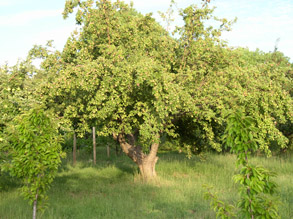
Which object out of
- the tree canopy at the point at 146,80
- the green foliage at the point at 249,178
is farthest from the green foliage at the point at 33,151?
the green foliage at the point at 249,178

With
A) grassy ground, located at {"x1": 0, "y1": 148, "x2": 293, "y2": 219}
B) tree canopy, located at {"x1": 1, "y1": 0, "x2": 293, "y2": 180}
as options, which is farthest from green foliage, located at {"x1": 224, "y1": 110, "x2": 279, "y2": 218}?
tree canopy, located at {"x1": 1, "y1": 0, "x2": 293, "y2": 180}

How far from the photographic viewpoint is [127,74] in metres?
11.3

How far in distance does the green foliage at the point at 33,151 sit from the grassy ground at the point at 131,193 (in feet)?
8.33

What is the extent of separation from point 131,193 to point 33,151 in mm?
6550

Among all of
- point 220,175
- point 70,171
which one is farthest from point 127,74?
point 70,171

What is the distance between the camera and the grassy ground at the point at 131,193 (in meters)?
10.3

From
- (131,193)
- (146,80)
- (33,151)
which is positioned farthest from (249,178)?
(131,193)

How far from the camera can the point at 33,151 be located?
7.56 m

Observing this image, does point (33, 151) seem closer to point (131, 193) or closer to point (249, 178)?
point (249, 178)

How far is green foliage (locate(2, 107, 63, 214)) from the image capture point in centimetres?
744

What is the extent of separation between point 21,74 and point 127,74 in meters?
4.18

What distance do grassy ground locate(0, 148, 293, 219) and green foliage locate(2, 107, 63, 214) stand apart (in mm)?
2538

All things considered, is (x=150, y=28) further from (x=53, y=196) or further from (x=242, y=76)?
(x=53, y=196)

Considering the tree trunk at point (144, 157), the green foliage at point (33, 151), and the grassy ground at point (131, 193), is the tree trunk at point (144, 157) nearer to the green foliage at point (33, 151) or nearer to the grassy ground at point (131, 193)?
the grassy ground at point (131, 193)
